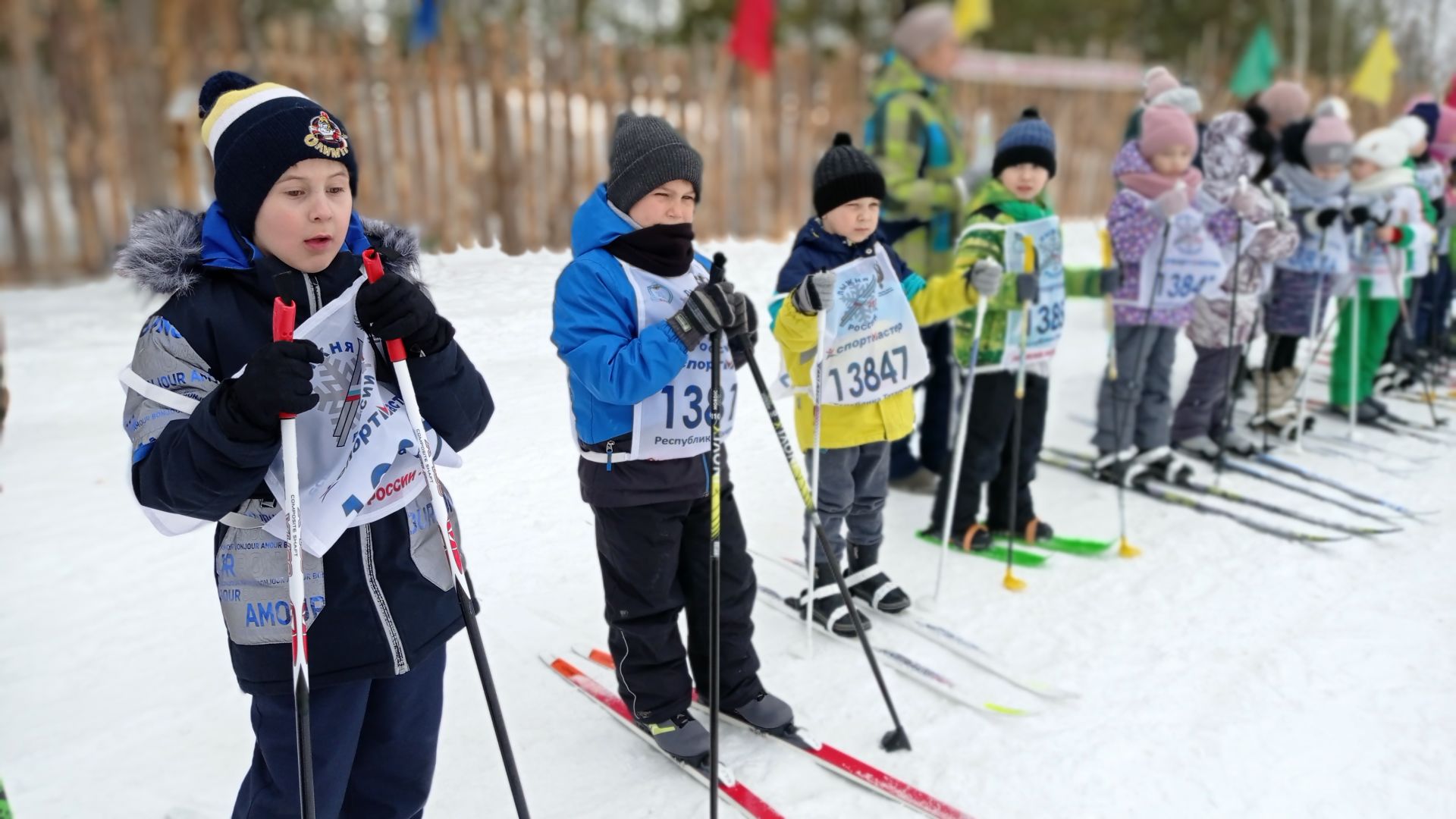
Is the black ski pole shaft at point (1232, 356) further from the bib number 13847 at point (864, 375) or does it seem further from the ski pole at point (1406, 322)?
the bib number 13847 at point (864, 375)

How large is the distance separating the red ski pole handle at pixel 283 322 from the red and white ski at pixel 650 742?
1633 millimetres

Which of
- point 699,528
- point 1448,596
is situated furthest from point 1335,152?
point 699,528

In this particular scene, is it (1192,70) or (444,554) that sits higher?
(1192,70)

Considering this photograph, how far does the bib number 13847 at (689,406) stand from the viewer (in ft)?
8.43

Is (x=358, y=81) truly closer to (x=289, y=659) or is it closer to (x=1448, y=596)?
(x=289, y=659)

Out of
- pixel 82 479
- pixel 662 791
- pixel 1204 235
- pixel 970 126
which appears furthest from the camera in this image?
pixel 970 126

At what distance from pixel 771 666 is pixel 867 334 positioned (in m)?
1.24

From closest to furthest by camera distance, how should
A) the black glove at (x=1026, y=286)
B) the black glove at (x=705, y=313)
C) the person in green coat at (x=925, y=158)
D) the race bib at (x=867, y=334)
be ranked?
the black glove at (x=705, y=313), the race bib at (x=867, y=334), the black glove at (x=1026, y=286), the person in green coat at (x=925, y=158)

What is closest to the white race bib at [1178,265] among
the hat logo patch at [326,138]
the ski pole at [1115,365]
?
the ski pole at [1115,365]

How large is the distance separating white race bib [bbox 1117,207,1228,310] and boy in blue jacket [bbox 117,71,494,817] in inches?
154

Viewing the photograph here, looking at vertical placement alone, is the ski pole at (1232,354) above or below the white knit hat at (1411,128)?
below

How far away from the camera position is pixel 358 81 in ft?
24.1

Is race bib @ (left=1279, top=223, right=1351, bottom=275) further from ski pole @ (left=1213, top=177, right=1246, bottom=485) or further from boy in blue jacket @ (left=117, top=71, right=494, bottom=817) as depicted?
boy in blue jacket @ (left=117, top=71, right=494, bottom=817)

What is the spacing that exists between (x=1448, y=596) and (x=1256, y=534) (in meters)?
0.80
